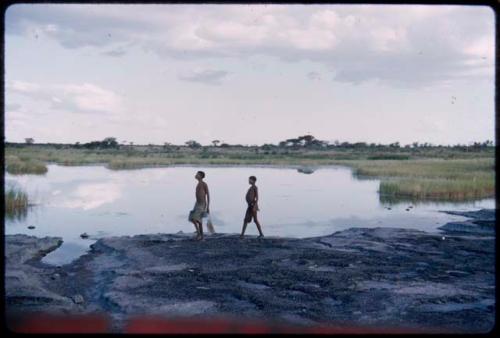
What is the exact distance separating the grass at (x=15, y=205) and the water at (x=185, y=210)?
1.01ft

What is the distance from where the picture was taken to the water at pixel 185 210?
16.4m

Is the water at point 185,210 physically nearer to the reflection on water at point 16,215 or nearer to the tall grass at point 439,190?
the reflection on water at point 16,215

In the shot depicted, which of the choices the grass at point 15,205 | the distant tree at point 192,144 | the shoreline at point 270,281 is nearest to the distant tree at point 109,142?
the distant tree at point 192,144

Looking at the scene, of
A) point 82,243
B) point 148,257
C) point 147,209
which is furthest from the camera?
point 147,209

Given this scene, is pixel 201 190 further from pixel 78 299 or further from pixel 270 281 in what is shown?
pixel 78 299

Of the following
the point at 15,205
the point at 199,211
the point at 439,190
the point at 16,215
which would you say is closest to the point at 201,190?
→ the point at 199,211

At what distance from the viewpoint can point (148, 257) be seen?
10719mm

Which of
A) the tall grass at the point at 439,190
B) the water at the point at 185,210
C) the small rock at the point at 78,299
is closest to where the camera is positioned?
the small rock at the point at 78,299

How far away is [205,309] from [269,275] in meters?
1.96

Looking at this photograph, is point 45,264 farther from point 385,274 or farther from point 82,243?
point 385,274

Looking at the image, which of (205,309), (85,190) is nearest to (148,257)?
(205,309)

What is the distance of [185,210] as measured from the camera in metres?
21.1

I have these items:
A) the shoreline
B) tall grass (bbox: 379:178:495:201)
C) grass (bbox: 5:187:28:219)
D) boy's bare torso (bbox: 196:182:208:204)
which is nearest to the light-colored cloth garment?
boy's bare torso (bbox: 196:182:208:204)

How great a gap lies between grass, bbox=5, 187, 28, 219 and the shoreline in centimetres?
596
